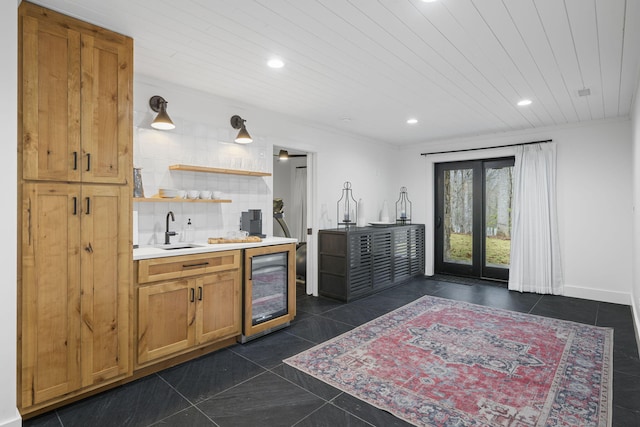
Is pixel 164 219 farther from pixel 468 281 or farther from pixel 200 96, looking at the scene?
pixel 468 281

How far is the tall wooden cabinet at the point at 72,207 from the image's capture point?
1.99 m

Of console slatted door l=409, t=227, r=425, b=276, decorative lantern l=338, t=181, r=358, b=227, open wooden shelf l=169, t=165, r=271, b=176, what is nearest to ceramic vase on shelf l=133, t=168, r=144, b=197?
open wooden shelf l=169, t=165, r=271, b=176

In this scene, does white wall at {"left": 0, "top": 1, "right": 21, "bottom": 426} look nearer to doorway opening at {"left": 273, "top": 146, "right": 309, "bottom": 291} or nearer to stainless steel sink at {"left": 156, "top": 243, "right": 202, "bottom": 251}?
stainless steel sink at {"left": 156, "top": 243, "right": 202, "bottom": 251}

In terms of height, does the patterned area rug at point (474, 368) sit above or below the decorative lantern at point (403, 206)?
below

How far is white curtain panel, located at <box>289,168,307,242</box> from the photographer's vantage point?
7.55 m

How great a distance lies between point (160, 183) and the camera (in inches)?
127

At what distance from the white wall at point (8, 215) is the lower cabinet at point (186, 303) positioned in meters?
0.72

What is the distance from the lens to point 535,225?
16.7 ft

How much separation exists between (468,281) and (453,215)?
46.7 inches

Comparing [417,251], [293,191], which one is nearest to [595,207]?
[417,251]

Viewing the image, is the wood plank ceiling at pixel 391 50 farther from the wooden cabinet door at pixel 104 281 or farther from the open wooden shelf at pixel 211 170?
the wooden cabinet door at pixel 104 281

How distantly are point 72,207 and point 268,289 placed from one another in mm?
1839

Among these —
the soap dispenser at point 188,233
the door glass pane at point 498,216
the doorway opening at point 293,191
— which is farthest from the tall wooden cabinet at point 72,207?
the door glass pane at point 498,216

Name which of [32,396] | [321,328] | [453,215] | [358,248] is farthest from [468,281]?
[32,396]
